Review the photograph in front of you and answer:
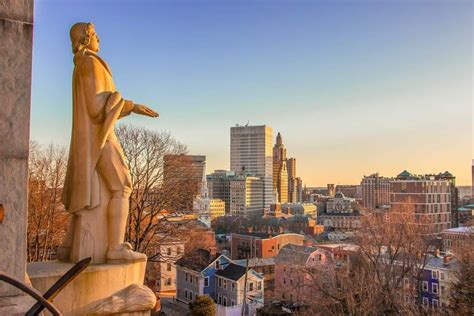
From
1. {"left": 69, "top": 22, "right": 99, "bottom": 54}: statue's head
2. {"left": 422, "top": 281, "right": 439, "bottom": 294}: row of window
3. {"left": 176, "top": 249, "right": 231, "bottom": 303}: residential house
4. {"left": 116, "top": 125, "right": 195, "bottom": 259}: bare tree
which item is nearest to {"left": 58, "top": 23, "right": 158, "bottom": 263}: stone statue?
{"left": 69, "top": 22, "right": 99, "bottom": 54}: statue's head

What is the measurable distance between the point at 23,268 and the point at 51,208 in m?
16.3

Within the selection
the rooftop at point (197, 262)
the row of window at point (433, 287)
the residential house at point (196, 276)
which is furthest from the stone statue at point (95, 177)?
the row of window at point (433, 287)

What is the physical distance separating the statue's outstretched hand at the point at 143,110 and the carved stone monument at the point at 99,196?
0.99 feet

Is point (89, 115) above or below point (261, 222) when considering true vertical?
above

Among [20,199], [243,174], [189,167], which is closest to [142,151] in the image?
[189,167]

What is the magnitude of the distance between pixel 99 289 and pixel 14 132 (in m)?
1.85

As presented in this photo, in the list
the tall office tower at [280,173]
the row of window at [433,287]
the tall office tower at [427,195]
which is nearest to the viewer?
the row of window at [433,287]

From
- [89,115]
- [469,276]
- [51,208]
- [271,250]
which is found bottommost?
[271,250]

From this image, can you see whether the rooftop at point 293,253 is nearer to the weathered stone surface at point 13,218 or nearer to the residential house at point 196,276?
the residential house at point 196,276

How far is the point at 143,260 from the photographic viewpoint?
4.51m

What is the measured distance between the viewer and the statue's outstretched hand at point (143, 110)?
4.91 metres

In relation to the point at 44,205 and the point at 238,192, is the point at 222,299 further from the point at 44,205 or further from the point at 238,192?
the point at 238,192

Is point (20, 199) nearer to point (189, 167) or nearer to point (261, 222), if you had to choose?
point (189, 167)

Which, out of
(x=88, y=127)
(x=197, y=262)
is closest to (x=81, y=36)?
(x=88, y=127)
